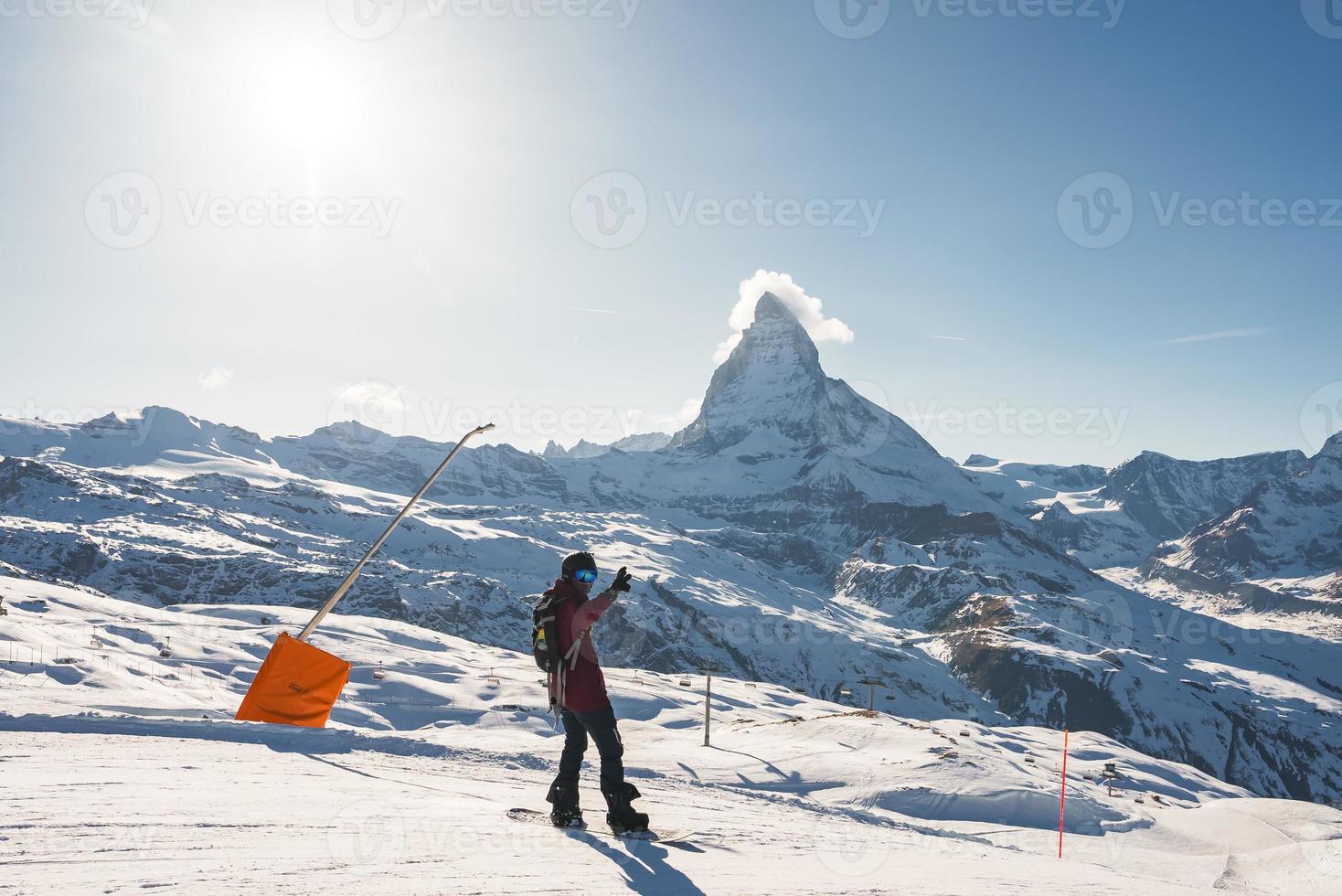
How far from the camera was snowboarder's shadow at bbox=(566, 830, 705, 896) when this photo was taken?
531cm

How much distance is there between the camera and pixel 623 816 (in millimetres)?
6898

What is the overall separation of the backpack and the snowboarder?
18mm

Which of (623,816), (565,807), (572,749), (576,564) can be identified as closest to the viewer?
(623,816)

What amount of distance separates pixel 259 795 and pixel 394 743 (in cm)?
452

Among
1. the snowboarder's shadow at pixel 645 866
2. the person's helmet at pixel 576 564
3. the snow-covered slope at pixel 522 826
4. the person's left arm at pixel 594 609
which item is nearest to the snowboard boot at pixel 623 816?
the snowboarder's shadow at pixel 645 866

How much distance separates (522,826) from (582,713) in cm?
106

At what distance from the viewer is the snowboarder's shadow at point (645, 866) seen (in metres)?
5.31

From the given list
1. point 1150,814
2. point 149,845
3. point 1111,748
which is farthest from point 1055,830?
point 1111,748

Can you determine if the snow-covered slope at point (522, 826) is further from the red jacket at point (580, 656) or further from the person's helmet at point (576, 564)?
the person's helmet at point (576, 564)

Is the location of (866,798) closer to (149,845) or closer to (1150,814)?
(1150,814)

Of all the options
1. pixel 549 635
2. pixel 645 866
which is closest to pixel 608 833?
pixel 645 866

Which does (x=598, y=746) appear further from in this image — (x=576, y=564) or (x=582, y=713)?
(x=576, y=564)

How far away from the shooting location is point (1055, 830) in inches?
495

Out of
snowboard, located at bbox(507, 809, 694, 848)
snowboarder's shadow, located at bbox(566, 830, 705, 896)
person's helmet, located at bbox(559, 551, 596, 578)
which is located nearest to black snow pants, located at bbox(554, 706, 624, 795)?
snowboard, located at bbox(507, 809, 694, 848)
